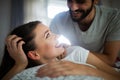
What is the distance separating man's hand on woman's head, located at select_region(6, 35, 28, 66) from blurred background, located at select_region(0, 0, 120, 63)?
5 cm

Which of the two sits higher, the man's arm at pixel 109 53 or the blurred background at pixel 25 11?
the blurred background at pixel 25 11

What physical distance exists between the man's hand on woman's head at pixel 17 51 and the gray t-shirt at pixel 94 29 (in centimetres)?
16

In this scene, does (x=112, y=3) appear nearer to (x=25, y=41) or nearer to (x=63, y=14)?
(x=63, y=14)

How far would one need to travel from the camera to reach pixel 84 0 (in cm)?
92

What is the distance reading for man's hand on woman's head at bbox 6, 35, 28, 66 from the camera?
0.85m

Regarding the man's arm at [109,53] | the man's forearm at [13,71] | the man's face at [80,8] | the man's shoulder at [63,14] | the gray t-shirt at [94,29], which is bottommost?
the man's forearm at [13,71]

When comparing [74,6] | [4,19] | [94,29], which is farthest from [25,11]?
[94,29]

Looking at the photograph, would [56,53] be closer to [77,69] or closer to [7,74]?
[77,69]

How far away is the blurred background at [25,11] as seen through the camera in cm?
90

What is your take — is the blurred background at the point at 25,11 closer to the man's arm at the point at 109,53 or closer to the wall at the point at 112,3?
the wall at the point at 112,3

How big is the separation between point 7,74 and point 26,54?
0.12 metres

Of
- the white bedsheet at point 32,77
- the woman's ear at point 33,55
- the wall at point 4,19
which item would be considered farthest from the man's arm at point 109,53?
the wall at point 4,19

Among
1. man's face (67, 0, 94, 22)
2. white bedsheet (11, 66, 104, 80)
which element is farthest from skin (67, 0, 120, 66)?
white bedsheet (11, 66, 104, 80)

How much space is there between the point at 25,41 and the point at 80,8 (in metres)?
0.29
